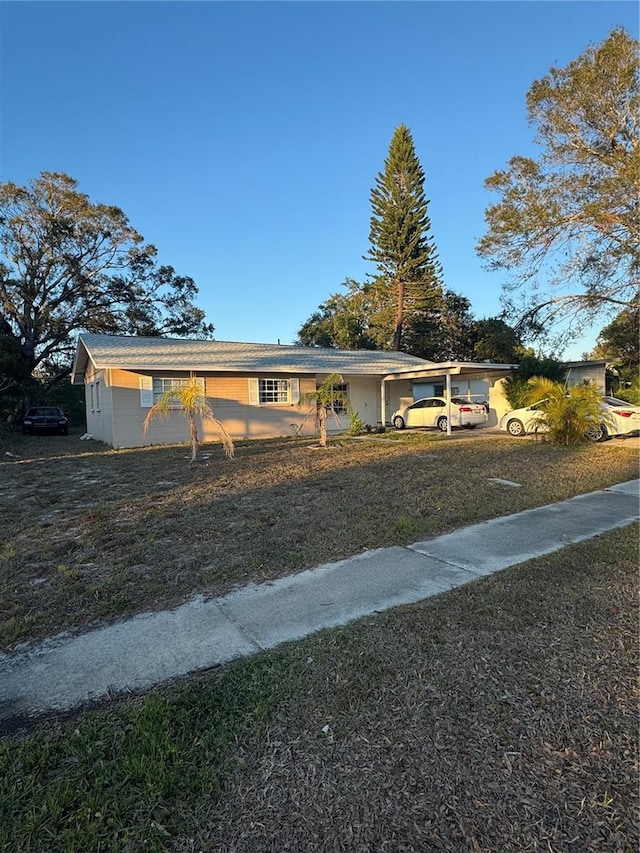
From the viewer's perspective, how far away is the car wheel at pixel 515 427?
1628 centimetres

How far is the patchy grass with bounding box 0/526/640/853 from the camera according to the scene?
5.68 ft

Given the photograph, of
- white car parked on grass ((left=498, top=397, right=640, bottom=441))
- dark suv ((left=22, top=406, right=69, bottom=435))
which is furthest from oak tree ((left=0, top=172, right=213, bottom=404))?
white car parked on grass ((left=498, top=397, right=640, bottom=441))

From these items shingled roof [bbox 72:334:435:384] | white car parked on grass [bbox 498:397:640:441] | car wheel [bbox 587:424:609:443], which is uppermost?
shingled roof [bbox 72:334:435:384]

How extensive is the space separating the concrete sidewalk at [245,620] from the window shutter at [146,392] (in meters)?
12.2

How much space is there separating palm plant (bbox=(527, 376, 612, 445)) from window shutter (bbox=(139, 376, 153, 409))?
11.6m

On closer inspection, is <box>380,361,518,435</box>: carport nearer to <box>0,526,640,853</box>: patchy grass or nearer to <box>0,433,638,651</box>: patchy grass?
<box>0,433,638,651</box>: patchy grass

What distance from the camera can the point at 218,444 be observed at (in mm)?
15203

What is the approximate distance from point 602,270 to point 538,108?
7.06 metres

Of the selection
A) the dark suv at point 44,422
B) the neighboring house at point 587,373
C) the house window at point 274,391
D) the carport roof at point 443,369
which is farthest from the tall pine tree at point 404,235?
the dark suv at point 44,422

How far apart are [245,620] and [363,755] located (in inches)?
60.3

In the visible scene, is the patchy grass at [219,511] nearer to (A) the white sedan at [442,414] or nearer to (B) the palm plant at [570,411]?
(B) the palm plant at [570,411]

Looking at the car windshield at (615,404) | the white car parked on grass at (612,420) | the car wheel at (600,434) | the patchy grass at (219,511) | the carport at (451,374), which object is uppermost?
the carport at (451,374)

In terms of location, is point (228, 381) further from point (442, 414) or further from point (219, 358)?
point (442, 414)

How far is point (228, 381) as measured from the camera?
16922 mm
